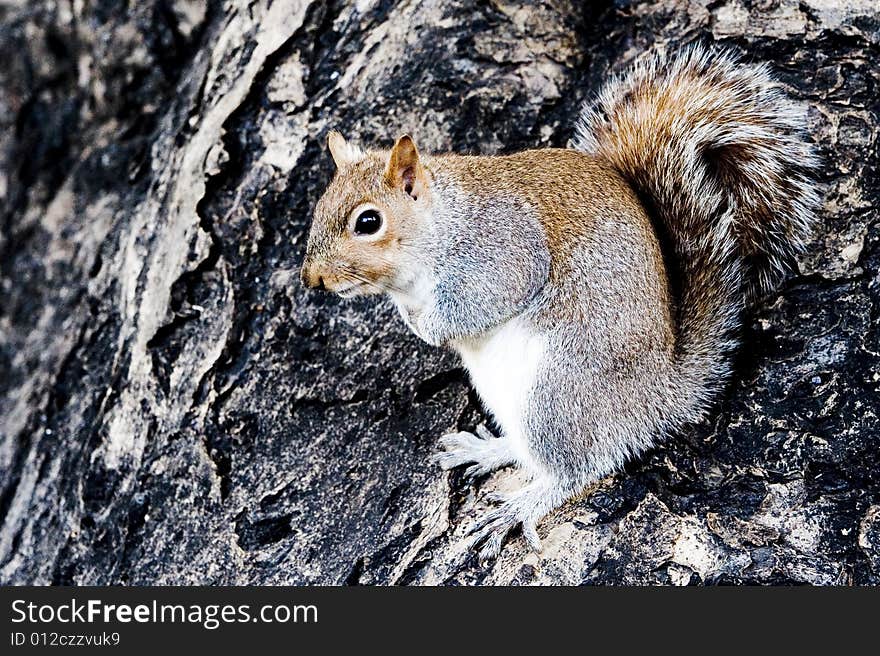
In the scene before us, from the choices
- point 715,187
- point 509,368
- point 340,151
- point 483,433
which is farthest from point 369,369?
point 715,187

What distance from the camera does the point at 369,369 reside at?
90.8 inches

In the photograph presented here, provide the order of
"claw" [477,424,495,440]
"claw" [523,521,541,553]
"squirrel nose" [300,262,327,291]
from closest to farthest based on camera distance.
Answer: "squirrel nose" [300,262,327,291] < "claw" [523,521,541,553] < "claw" [477,424,495,440]

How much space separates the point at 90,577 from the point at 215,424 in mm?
533

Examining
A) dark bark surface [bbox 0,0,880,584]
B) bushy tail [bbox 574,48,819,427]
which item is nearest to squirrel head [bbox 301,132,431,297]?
dark bark surface [bbox 0,0,880,584]

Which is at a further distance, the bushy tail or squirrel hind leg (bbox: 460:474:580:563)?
squirrel hind leg (bbox: 460:474:580:563)

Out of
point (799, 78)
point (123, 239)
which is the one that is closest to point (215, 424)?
point (123, 239)

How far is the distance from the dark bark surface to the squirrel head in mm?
379

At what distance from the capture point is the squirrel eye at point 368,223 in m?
1.93

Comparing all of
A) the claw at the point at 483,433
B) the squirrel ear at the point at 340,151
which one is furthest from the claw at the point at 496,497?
the squirrel ear at the point at 340,151

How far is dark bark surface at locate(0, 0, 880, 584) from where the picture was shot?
75.3 inches

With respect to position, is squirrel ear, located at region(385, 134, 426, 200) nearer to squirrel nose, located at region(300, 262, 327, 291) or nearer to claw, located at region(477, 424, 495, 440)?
squirrel nose, located at region(300, 262, 327, 291)

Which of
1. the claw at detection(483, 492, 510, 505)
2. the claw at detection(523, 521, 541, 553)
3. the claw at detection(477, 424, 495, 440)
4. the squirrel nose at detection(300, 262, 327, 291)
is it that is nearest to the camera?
the squirrel nose at detection(300, 262, 327, 291)

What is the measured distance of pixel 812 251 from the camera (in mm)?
1960

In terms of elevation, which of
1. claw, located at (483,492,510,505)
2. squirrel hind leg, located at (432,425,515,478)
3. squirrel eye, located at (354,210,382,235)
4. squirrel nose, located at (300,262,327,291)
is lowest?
claw, located at (483,492,510,505)
